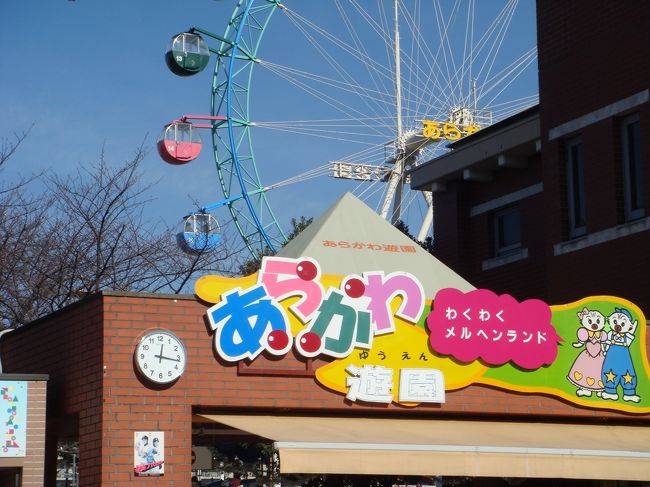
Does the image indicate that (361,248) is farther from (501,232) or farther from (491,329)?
(501,232)

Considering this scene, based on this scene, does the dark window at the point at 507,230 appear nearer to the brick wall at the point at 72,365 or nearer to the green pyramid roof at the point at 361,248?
the green pyramid roof at the point at 361,248

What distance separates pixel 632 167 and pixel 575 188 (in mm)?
1426

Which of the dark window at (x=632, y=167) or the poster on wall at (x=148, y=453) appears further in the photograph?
the dark window at (x=632, y=167)

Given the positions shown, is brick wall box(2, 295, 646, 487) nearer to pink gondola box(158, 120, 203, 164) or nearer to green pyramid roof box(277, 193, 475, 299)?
green pyramid roof box(277, 193, 475, 299)

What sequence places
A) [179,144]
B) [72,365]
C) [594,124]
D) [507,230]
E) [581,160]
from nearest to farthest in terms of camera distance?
1. [72,365]
2. [594,124]
3. [581,160]
4. [507,230]
5. [179,144]

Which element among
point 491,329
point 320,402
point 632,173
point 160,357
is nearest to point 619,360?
point 491,329

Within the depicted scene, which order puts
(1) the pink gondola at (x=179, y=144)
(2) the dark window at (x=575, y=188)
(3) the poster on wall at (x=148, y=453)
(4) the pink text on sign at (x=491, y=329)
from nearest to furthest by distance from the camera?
(3) the poster on wall at (x=148, y=453)
(4) the pink text on sign at (x=491, y=329)
(2) the dark window at (x=575, y=188)
(1) the pink gondola at (x=179, y=144)

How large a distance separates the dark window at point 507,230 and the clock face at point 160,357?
12.2 meters

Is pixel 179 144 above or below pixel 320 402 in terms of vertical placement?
above

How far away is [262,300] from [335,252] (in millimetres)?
2651

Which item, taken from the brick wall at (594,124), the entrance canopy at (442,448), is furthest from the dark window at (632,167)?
the entrance canopy at (442,448)

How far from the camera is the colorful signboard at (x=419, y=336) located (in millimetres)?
13438

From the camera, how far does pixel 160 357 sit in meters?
13.0

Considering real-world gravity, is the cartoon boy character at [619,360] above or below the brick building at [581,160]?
below
